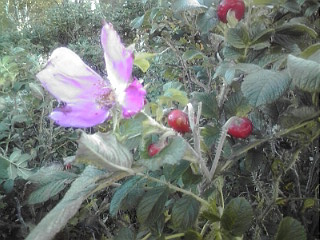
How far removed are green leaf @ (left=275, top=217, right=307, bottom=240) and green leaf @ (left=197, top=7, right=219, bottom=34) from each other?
1.38 ft

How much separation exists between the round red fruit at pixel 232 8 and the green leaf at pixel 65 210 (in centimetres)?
41

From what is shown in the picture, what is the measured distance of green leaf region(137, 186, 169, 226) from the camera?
699 mm

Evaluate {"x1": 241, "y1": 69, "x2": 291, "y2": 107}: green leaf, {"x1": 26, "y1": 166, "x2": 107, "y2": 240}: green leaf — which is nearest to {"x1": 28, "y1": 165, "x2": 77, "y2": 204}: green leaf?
{"x1": 26, "y1": 166, "x2": 107, "y2": 240}: green leaf

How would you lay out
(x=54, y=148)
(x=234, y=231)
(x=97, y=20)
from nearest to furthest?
(x=234, y=231) < (x=54, y=148) < (x=97, y=20)

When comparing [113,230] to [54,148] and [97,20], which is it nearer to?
[54,148]

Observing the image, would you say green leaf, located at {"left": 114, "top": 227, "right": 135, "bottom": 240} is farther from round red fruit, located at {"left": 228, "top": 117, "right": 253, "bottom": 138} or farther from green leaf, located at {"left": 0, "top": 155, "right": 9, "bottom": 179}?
green leaf, located at {"left": 0, "top": 155, "right": 9, "bottom": 179}

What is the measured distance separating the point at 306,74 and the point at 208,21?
15.8 inches

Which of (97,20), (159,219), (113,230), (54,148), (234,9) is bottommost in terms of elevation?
(97,20)

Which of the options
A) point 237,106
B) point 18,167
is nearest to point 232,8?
point 237,106

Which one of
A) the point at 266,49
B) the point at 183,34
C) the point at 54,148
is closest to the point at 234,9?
the point at 266,49

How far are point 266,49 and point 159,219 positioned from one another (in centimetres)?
37

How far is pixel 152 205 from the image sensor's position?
2.30ft

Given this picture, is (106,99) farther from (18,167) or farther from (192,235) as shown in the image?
(18,167)

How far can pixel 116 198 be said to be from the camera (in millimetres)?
767
